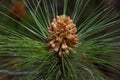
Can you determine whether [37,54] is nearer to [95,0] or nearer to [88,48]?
[88,48]

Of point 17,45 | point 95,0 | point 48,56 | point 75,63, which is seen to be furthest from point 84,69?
point 95,0

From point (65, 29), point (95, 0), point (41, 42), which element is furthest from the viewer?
point (95, 0)

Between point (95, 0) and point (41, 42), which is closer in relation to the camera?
point (41, 42)

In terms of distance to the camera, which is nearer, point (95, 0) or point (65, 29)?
point (65, 29)

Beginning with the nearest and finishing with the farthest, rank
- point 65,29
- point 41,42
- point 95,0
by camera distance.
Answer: point 65,29 → point 41,42 → point 95,0

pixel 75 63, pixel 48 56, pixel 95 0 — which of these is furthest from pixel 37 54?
pixel 95 0

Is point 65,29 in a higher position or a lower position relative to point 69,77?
higher

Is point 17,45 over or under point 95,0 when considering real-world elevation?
under

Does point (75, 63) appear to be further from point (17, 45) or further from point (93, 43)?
point (17, 45)

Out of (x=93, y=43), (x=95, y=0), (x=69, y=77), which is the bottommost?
(x=69, y=77)
